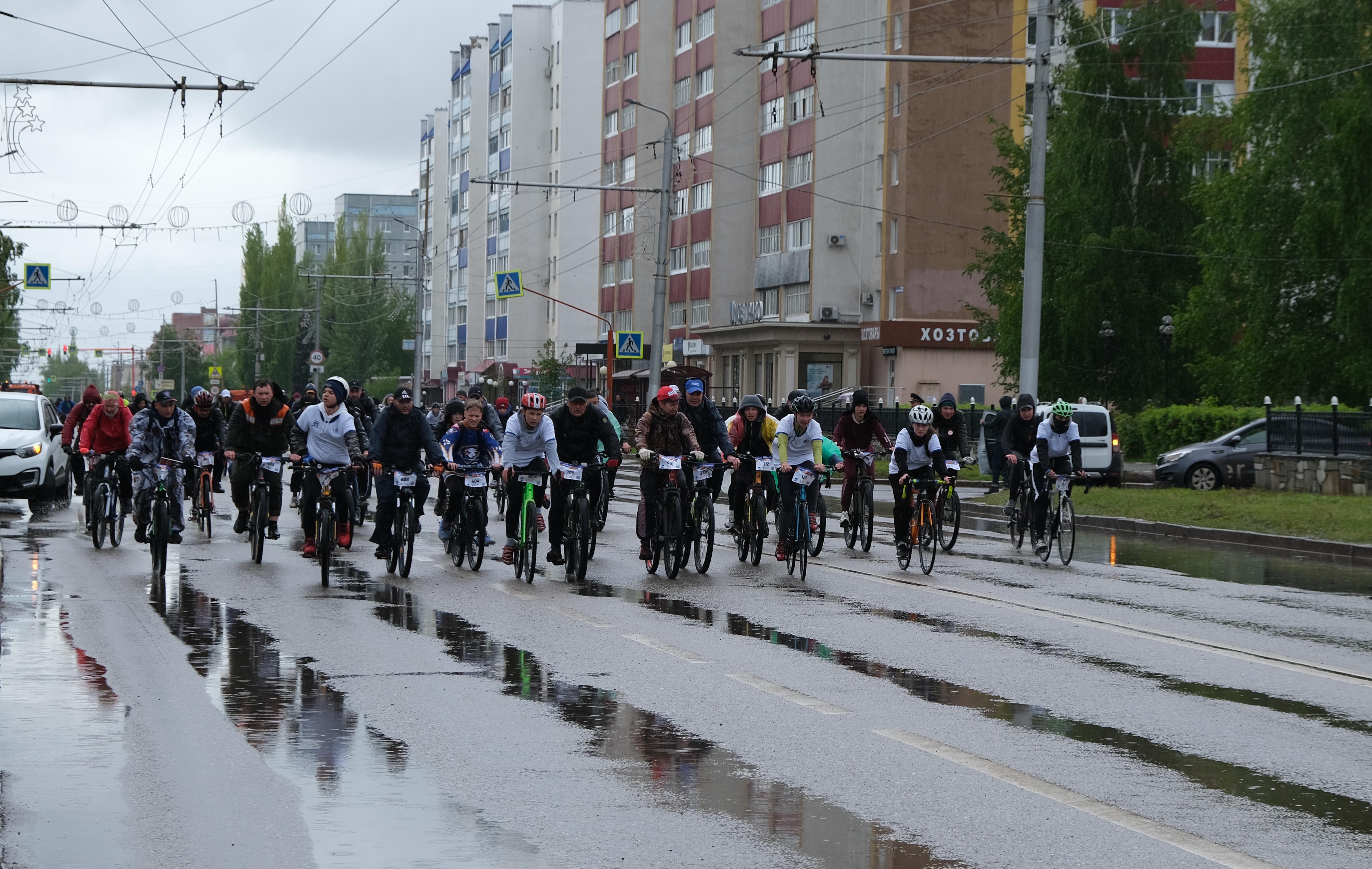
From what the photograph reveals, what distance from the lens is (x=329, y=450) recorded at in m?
16.2

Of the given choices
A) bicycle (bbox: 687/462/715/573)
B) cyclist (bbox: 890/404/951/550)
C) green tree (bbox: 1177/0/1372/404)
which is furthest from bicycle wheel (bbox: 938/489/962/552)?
green tree (bbox: 1177/0/1372/404)

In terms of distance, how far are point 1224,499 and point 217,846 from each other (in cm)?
2438

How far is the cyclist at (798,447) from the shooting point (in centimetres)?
1730

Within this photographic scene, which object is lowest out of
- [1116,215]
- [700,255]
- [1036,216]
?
[1036,216]

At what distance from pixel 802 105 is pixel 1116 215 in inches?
600

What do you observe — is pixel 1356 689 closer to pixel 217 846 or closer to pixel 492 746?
pixel 492 746

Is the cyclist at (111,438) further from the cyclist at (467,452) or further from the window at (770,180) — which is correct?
the window at (770,180)

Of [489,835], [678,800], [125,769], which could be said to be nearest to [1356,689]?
[678,800]

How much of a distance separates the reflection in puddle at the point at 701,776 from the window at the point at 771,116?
58.3 meters

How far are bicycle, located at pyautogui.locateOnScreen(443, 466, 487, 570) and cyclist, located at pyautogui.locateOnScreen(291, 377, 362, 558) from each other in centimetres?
117

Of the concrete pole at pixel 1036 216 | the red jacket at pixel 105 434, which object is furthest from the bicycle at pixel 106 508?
the concrete pole at pixel 1036 216

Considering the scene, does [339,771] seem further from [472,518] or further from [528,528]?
[472,518]

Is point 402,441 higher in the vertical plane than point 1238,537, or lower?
higher

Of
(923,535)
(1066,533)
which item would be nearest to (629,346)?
(1066,533)
